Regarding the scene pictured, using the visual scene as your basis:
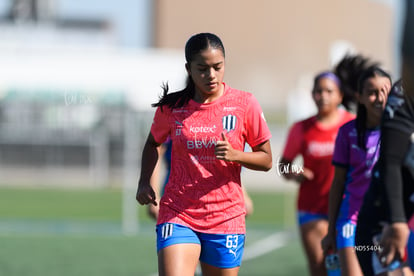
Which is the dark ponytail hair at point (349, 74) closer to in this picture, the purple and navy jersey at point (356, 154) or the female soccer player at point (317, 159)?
the female soccer player at point (317, 159)

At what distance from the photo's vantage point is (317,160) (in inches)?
314

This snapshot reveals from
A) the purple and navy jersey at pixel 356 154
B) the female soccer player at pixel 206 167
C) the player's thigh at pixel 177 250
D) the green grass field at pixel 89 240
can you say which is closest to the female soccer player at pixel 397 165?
the female soccer player at pixel 206 167

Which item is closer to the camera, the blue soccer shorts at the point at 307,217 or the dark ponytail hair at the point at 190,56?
the dark ponytail hair at the point at 190,56

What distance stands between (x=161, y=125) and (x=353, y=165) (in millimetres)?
1524

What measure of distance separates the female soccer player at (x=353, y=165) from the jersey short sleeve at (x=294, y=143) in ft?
6.43

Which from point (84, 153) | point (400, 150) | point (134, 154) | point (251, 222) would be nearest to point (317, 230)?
point (400, 150)

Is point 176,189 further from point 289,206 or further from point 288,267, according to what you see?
point 289,206

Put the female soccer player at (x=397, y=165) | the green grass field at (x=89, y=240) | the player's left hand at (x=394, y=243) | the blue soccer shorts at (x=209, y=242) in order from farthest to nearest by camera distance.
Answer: the green grass field at (x=89, y=240) → the blue soccer shorts at (x=209, y=242) → the female soccer player at (x=397, y=165) → the player's left hand at (x=394, y=243)


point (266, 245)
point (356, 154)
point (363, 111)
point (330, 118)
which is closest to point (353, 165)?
point (356, 154)

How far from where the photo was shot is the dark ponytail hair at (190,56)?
511 cm

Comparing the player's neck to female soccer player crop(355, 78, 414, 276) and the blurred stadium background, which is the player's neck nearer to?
the blurred stadium background

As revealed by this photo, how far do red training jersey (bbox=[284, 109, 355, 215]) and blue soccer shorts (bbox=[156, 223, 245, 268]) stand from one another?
2.72m

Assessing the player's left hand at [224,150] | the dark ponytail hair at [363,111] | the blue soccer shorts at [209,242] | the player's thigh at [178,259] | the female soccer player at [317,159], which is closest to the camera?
the player's left hand at [224,150]

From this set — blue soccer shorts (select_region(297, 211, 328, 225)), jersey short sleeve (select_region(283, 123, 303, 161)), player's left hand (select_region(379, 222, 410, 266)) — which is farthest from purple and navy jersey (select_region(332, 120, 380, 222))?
player's left hand (select_region(379, 222, 410, 266))
